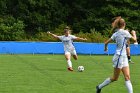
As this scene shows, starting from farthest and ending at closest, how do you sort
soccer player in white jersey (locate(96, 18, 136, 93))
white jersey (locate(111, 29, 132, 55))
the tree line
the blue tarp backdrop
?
1. the tree line
2. the blue tarp backdrop
3. white jersey (locate(111, 29, 132, 55))
4. soccer player in white jersey (locate(96, 18, 136, 93))

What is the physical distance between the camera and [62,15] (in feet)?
208

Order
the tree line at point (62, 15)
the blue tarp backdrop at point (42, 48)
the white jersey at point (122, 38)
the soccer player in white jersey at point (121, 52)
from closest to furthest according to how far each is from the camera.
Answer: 1. the soccer player in white jersey at point (121, 52)
2. the white jersey at point (122, 38)
3. the blue tarp backdrop at point (42, 48)
4. the tree line at point (62, 15)

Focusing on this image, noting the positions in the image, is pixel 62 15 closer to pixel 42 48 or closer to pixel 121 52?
pixel 42 48

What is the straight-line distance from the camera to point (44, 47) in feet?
134

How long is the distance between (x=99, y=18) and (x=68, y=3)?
251 inches

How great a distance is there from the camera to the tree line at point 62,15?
2352 inches

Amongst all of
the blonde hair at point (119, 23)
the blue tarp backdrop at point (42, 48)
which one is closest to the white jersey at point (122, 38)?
the blonde hair at point (119, 23)

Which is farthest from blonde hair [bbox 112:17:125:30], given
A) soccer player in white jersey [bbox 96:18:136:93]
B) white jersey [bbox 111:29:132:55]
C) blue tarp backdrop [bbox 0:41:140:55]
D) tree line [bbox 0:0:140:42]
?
tree line [bbox 0:0:140:42]

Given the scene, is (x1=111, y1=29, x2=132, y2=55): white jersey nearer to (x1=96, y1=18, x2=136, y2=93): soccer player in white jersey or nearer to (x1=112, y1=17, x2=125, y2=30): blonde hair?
(x1=96, y1=18, x2=136, y2=93): soccer player in white jersey

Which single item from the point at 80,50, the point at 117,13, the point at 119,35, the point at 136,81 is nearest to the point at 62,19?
the point at 117,13

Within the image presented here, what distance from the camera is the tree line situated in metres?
59.8

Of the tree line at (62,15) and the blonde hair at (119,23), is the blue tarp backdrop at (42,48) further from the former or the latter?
the blonde hair at (119,23)

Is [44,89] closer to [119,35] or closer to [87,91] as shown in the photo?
[87,91]

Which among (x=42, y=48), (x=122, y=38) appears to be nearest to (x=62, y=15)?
(x=42, y=48)
